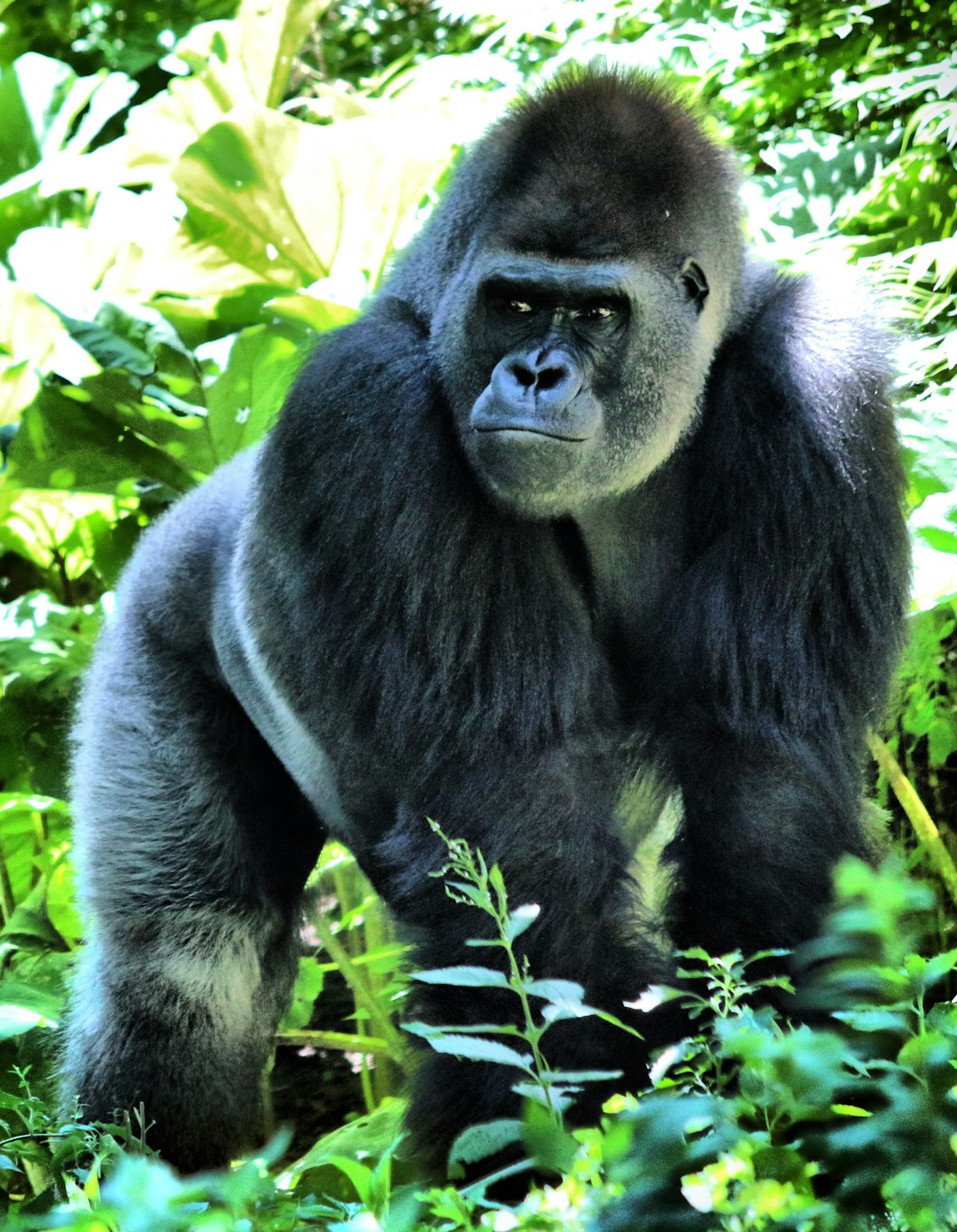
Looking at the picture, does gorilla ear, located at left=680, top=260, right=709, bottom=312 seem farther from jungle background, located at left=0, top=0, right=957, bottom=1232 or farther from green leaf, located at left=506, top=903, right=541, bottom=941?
green leaf, located at left=506, top=903, right=541, bottom=941

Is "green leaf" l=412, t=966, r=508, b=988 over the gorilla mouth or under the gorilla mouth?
under

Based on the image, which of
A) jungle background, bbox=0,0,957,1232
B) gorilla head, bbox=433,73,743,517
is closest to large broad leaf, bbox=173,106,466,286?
jungle background, bbox=0,0,957,1232

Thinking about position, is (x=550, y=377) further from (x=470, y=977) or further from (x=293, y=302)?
(x=293, y=302)

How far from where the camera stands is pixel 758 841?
2340mm

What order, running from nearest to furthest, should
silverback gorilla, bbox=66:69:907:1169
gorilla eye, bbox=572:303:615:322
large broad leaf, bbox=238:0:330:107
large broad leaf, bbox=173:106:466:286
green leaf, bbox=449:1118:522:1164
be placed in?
1. green leaf, bbox=449:1118:522:1164
2. silverback gorilla, bbox=66:69:907:1169
3. gorilla eye, bbox=572:303:615:322
4. large broad leaf, bbox=173:106:466:286
5. large broad leaf, bbox=238:0:330:107

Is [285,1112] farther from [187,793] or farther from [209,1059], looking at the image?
[187,793]

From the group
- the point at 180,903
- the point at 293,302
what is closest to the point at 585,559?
the point at 180,903

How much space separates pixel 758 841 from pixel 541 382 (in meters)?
0.84

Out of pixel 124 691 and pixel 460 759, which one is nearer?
pixel 460 759

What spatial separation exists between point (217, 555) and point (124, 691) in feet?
1.24

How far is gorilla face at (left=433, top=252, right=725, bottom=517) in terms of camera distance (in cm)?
247

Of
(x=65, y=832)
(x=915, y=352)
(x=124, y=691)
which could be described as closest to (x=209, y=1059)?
(x=124, y=691)

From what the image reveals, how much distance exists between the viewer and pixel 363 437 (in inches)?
101

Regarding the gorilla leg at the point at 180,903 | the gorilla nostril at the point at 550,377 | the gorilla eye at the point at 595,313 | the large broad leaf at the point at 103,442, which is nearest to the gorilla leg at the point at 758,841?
the gorilla nostril at the point at 550,377
